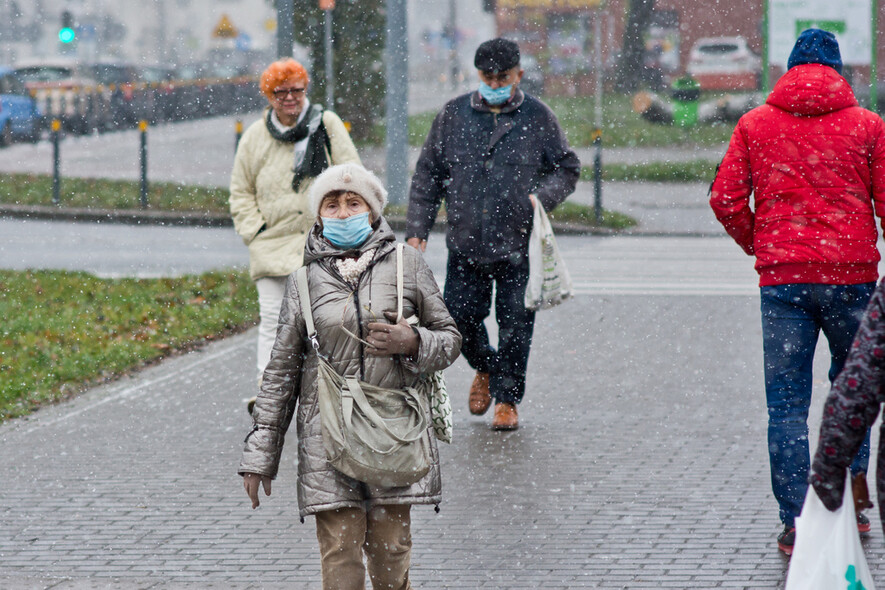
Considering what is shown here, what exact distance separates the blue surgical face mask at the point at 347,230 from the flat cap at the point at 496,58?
290 centimetres

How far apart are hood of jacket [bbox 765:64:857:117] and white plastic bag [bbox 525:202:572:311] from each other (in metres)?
2.11

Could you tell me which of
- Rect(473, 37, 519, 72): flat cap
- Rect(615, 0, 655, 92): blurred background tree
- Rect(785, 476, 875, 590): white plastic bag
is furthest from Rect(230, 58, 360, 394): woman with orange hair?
Rect(615, 0, 655, 92): blurred background tree

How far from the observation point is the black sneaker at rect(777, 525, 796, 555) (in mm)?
5164

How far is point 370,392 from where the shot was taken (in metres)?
4.09

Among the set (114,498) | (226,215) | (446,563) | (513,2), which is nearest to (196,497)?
(114,498)

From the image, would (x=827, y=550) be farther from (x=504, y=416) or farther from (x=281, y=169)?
(x=281, y=169)

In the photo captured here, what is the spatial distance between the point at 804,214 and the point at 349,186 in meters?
1.73

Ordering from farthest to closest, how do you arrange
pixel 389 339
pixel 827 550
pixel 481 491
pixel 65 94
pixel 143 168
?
pixel 65 94 → pixel 143 168 → pixel 481 491 → pixel 389 339 → pixel 827 550

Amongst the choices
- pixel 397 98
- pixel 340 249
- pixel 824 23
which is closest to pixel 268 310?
pixel 340 249

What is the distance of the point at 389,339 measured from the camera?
4.07 metres

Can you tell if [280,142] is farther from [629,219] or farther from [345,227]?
[629,219]

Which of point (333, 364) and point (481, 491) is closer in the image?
point (333, 364)

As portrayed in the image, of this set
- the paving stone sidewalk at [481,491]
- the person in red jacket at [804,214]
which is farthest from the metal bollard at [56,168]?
the person in red jacket at [804,214]

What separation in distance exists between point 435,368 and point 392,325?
0.23 metres
